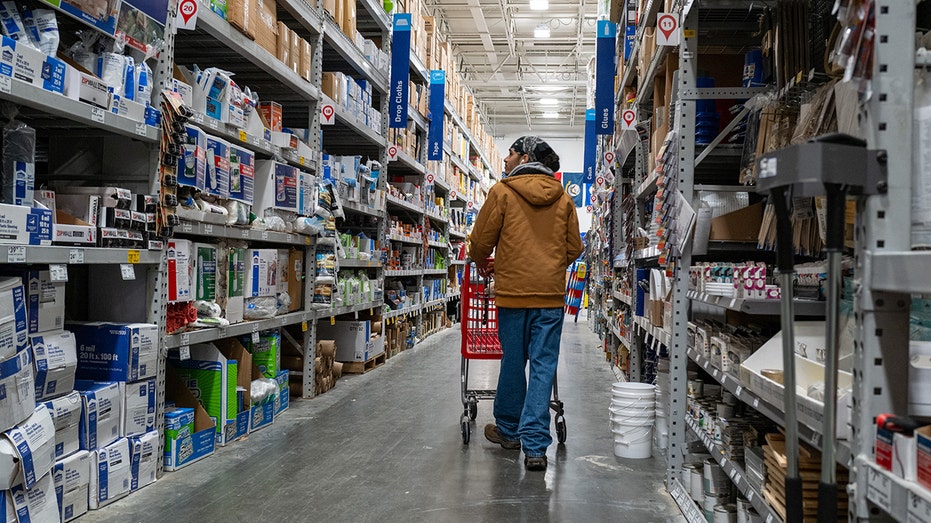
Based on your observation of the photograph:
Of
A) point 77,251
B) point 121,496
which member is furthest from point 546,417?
point 77,251

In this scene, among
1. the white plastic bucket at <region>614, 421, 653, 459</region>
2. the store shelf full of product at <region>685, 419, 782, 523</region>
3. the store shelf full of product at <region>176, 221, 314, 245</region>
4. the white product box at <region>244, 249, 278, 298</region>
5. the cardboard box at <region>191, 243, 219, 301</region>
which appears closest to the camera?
the store shelf full of product at <region>685, 419, 782, 523</region>

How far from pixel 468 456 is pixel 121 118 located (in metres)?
2.38

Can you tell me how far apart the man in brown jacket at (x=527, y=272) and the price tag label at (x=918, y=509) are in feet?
8.30

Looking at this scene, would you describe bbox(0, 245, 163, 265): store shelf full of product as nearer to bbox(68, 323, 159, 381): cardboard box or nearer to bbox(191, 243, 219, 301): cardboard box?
bbox(68, 323, 159, 381): cardboard box

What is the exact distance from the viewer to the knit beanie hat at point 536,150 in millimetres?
3975

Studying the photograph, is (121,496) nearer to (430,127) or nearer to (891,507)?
(891,507)

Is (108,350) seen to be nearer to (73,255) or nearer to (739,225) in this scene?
(73,255)

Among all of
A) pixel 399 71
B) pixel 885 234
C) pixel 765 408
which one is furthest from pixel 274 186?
pixel 885 234

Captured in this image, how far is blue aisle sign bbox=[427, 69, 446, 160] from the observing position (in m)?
9.16

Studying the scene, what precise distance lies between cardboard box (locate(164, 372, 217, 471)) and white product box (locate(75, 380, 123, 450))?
39 centimetres

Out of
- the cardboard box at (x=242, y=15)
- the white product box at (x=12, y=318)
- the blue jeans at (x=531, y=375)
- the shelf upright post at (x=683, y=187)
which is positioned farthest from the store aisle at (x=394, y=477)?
the cardboard box at (x=242, y=15)

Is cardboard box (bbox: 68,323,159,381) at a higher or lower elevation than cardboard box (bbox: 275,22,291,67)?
lower

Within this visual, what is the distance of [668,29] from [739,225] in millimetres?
1042

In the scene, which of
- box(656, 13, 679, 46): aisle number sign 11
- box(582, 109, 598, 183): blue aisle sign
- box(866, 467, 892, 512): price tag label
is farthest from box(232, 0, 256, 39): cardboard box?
box(582, 109, 598, 183): blue aisle sign
